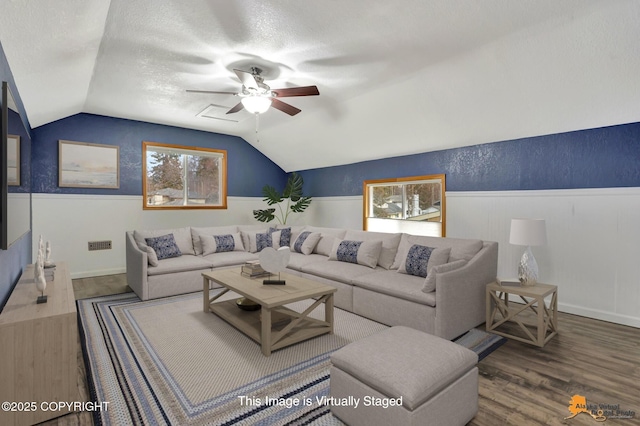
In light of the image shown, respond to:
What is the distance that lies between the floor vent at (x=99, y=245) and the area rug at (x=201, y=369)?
6.50 feet

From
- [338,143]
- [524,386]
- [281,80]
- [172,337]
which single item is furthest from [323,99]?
[524,386]

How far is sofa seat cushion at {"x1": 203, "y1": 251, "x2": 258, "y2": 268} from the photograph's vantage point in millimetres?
4516

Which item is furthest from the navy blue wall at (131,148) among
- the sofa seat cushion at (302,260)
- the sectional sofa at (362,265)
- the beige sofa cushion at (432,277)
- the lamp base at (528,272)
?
the lamp base at (528,272)

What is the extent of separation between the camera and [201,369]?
237 centimetres

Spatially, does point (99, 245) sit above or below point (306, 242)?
below

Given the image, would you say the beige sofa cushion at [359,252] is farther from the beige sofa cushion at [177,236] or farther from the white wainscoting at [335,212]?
the beige sofa cushion at [177,236]

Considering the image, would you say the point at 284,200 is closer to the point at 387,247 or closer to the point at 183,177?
the point at 183,177

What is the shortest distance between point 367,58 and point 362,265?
89.9 inches

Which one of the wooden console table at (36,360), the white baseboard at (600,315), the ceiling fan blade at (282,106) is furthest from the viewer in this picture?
the ceiling fan blade at (282,106)

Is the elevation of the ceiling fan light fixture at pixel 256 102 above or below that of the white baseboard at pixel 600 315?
above

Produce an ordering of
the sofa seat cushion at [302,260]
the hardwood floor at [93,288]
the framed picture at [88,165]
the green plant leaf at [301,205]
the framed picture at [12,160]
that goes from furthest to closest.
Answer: the green plant leaf at [301,205], the framed picture at [88,165], the sofa seat cushion at [302,260], the hardwood floor at [93,288], the framed picture at [12,160]

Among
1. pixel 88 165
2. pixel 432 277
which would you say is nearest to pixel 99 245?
pixel 88 165

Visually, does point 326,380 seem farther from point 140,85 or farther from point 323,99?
point 140,85

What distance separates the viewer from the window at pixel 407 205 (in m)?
4.87
